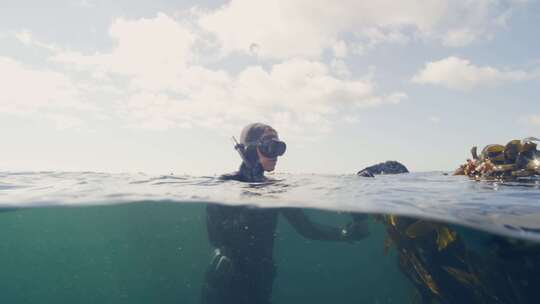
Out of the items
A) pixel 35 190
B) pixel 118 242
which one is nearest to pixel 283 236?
pixel 35 190

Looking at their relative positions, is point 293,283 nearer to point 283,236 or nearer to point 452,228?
point 283,236

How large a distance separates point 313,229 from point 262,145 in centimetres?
229

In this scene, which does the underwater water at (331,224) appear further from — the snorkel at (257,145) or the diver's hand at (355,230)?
the snorkel at (257,145)

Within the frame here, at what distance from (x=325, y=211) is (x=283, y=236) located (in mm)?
4521

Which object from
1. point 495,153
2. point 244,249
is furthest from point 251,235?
point 495,153

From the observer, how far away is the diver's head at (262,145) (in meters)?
7.73

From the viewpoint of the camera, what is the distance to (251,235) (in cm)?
798

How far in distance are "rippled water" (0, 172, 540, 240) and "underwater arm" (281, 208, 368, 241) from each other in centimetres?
33

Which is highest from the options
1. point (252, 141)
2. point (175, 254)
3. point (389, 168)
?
point (252, 141)

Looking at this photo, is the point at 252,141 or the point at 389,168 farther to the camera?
the point at 389,168

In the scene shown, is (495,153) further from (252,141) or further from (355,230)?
(252,141)

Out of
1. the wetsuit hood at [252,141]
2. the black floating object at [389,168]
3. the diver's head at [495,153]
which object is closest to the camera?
the wetsuit hood at [252,141]

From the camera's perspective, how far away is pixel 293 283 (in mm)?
13070

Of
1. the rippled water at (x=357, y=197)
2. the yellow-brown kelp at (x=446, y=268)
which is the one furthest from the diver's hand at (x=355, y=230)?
the yellow-brown kelp at (x=446, y=268)
